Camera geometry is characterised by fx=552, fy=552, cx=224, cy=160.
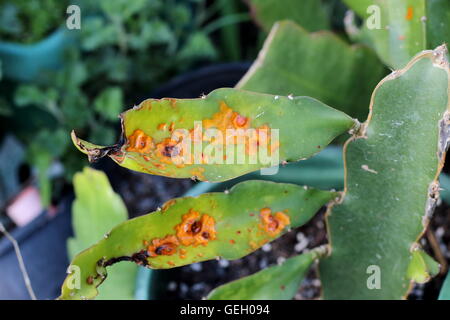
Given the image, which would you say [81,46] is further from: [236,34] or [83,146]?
[83,146]

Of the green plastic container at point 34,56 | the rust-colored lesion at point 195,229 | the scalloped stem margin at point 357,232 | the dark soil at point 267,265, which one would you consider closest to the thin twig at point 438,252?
the dark soil at point 267,265

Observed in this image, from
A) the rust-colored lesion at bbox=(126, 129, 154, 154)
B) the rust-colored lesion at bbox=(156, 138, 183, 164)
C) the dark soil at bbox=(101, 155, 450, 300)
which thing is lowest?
the dark soil at bbox=(101, 155, 450, 300)

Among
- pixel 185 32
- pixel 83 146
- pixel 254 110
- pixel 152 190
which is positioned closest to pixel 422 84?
pixel 254 110

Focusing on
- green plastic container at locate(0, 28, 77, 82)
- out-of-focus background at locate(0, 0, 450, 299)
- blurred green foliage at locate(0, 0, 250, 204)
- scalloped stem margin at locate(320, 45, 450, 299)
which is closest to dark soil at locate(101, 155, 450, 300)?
out-of-focus background at locate(0, 0, 450, 299)

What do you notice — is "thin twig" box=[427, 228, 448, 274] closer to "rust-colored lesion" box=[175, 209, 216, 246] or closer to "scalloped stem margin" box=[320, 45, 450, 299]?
"scalloped stem margin" box=[320, 45, 450, 299]

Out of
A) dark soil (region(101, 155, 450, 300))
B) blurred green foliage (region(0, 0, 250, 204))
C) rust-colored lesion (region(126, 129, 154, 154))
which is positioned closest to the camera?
rust-colored lesion (region(126, 129, 154, 154))

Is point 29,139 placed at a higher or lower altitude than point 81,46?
lower
